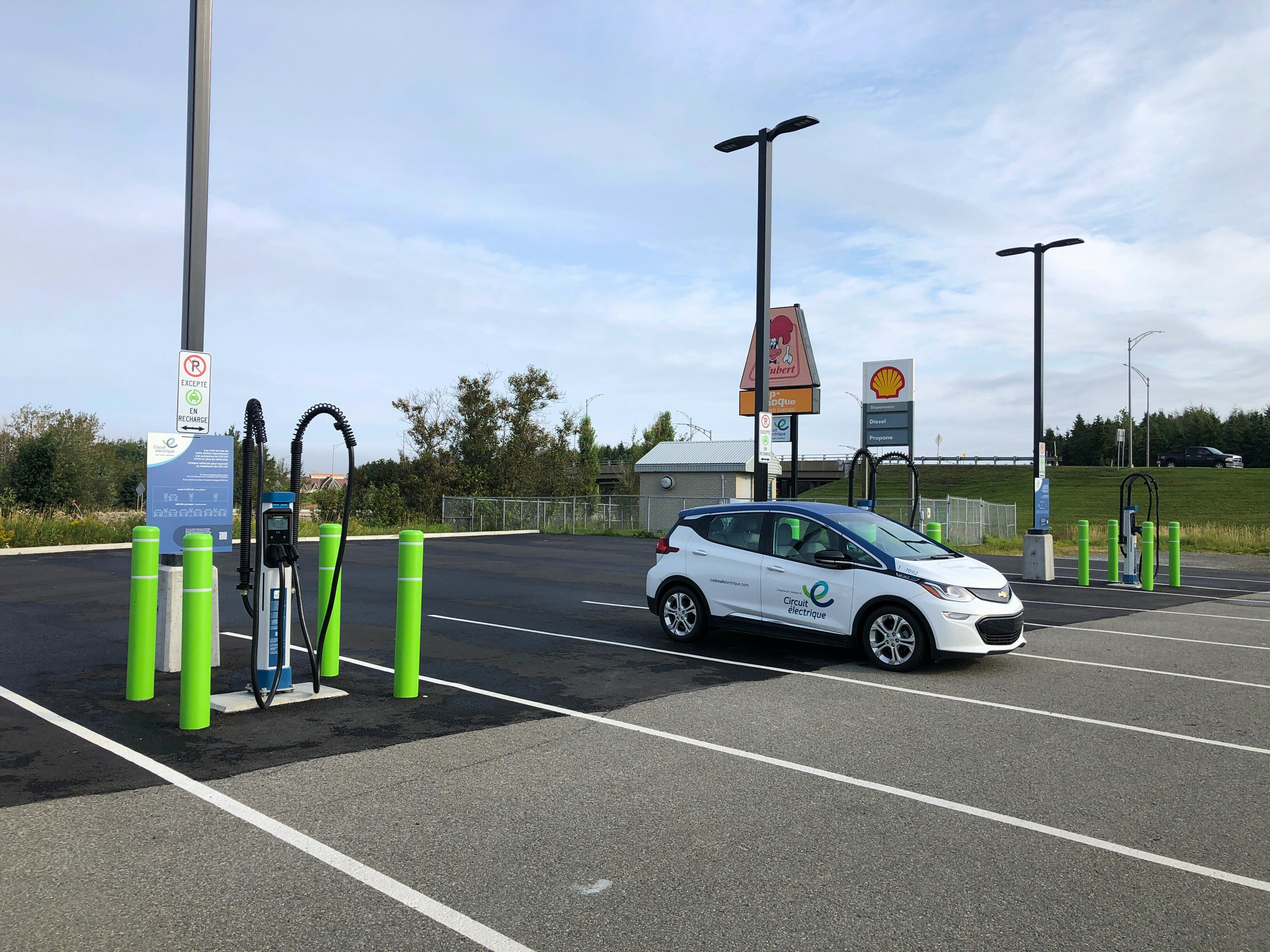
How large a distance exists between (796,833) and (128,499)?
56283 millimetres

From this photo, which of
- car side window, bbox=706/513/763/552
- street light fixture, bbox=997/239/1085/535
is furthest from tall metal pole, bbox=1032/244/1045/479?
car side window, bbox=706/513/763/552

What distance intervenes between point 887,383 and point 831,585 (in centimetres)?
1784

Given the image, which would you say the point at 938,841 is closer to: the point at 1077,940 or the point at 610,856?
the point at 1077,940

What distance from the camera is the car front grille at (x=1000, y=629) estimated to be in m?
8.98

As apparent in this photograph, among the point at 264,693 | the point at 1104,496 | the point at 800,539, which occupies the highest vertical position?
the point at 1104,496

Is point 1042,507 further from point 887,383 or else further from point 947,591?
point 947,591

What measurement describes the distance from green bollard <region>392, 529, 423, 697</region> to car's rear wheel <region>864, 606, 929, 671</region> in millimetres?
4386

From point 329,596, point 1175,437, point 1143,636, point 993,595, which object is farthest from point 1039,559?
point 1175,437

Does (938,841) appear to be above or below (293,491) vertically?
below

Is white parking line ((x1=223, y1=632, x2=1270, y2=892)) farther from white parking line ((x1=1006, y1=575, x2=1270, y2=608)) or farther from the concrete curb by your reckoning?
white parking line ((x1=1006, y1=575, x2=1270, y2=608))

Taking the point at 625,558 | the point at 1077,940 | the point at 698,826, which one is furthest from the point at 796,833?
the point at 625,558

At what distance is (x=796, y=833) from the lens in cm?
477

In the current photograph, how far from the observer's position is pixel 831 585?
9594mm

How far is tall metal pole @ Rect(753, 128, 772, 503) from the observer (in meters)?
14.4
